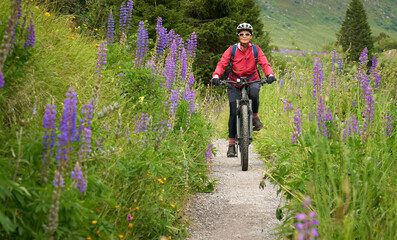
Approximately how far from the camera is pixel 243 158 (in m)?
6.61

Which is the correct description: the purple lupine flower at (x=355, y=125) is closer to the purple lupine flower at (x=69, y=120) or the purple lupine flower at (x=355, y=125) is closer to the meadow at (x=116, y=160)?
the meadow at (x=116, y=160)

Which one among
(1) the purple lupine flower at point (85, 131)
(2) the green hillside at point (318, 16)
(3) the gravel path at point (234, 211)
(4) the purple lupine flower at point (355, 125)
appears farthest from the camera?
(2) the green hillside at point (318, 16)

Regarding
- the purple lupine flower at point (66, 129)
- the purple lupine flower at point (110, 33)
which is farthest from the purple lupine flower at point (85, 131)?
the purple lupine flower at point (110, 33)

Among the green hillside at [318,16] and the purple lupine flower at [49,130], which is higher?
the green hillside at [318,16]

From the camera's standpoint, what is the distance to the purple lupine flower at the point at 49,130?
228 cm

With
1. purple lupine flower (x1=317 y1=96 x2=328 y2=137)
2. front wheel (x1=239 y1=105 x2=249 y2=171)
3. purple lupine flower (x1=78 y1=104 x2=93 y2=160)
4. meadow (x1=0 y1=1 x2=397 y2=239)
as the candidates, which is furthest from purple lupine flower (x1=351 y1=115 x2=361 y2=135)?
front wheel (x1=239 y1=105 x2=249 y2=171)

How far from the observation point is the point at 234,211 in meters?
4.45

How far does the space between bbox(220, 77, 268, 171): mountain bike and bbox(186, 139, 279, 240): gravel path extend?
1.60 feet

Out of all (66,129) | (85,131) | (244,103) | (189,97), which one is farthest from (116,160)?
(244,103)

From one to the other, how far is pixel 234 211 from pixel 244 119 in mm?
2374

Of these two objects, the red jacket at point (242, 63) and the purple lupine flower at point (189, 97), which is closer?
the purple lupine flower at point (189, 97)

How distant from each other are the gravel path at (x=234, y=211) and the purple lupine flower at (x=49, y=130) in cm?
162

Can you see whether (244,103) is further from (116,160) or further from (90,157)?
(90,157)

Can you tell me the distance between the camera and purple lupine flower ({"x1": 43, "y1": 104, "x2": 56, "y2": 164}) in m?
2.28
